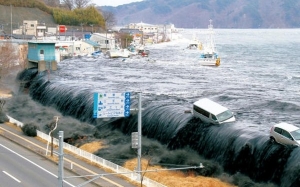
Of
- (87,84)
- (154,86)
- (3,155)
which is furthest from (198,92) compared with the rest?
(3,155)

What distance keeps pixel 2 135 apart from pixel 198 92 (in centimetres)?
2377

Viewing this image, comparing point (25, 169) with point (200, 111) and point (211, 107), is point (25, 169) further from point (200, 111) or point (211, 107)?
point (211, 107)

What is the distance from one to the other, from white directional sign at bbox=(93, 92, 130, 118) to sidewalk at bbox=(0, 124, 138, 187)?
319 centimetres

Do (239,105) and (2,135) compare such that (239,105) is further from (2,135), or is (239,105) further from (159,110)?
(2,135)

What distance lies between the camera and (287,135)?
3253 centimetres

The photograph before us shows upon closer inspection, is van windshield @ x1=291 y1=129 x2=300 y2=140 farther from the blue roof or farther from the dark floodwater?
the blue roof

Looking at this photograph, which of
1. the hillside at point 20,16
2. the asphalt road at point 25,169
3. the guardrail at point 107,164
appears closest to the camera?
the guardrail at point 107,164

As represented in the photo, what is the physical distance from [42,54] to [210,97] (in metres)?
28.9

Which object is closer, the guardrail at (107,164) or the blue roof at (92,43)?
the guardrail at (107,164)

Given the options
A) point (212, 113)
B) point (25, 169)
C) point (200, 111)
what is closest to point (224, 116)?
point (212, 113)

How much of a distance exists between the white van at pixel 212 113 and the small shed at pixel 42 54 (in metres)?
38.1

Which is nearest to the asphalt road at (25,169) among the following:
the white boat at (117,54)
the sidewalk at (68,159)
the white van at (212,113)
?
the sidewalk at (68,159)

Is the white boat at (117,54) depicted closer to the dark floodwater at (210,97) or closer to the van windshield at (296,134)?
the dark floodwater at (210,97)

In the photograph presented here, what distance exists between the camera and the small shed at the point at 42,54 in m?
75.1
